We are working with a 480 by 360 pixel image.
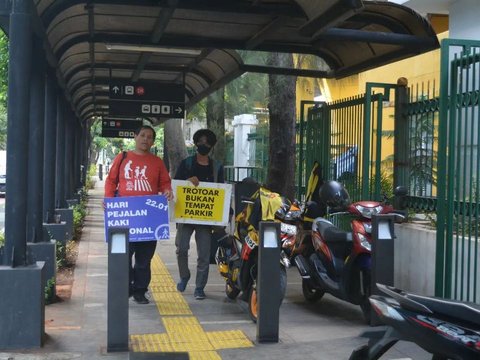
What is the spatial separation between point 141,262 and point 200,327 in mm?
1061

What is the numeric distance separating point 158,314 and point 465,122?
141 inches

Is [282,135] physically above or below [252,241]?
above

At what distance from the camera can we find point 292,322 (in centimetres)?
659

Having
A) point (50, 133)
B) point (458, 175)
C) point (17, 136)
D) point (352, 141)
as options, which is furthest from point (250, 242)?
point (50, 133)

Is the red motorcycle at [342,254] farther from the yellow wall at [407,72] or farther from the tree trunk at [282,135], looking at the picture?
the yellow wall at [407,72]

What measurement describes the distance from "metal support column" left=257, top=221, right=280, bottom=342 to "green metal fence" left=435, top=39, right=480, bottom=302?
1.62 metres

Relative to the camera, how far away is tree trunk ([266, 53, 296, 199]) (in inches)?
420

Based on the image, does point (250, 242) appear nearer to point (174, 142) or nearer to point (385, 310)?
point (385, 310)

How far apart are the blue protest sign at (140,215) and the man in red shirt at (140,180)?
28 cm

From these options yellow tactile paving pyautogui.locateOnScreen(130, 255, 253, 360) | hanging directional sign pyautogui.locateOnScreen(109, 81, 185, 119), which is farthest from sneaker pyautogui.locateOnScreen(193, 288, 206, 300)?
hanging directional sign pyautogui.locateOnScreen(109, 81, 185, 119)

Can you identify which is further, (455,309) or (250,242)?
(250,242)

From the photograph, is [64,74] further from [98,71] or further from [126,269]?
[126,269]

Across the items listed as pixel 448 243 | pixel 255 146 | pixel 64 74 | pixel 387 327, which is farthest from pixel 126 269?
pixel 255 146

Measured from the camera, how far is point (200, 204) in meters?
7.30
